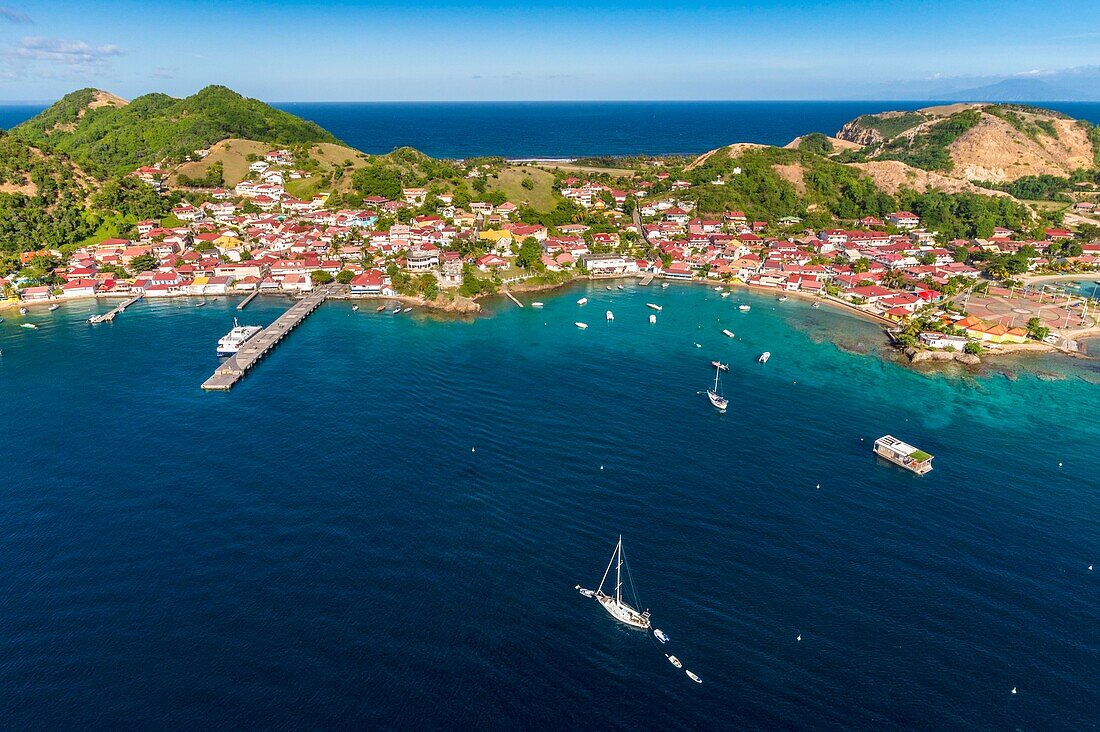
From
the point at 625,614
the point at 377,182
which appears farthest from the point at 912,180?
the point at 625,614

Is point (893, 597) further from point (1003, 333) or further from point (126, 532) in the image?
point (1003, 333)

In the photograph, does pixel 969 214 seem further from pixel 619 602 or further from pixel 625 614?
pixel 625 614

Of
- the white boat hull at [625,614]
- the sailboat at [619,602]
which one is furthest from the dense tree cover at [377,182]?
the white boat hull at [625,614]

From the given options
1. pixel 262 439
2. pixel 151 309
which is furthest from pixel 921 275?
pixel 151 309

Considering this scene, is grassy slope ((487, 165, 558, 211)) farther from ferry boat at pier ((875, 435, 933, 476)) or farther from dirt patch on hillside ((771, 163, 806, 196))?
ferry boat at pier ((875, 435, 933, 476))

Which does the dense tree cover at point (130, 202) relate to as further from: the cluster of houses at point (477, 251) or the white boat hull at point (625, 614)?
the white boat hull at point (625, 614)

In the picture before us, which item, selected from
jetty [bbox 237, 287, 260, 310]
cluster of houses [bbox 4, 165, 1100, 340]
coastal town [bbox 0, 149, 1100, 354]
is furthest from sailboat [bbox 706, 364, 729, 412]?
jetty [bbox 237, 287, 260, 310]
